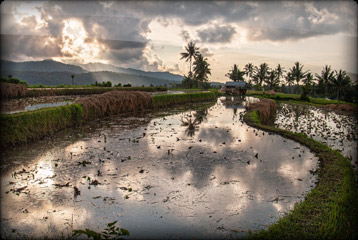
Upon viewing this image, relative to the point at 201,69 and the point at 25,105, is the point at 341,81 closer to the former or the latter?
the point at 201,69

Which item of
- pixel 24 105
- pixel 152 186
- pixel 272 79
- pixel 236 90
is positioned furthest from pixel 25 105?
pixel 272 79

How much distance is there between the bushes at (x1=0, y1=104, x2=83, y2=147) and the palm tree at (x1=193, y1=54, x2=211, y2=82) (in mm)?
61772

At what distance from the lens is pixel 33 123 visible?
36.6 feet

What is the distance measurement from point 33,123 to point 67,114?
3266 mm

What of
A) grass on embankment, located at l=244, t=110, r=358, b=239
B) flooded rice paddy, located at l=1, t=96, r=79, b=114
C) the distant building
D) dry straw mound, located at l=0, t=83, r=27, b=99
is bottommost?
grass on embankment, located at l=244, t=110, r=358, b=239

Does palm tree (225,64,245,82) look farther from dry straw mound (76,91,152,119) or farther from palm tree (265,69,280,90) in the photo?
dry straw mound (76,91,152,119)

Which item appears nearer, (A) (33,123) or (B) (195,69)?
(A) (33,123)

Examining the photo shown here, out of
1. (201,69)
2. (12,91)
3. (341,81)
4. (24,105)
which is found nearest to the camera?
(24,105)

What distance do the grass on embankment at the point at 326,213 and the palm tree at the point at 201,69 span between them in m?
68.0

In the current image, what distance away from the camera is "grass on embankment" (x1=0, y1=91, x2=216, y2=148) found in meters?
9.95

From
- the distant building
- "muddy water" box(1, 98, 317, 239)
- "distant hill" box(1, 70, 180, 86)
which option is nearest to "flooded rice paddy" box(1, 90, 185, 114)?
"muddy water" box(1, 98, 317, 239)

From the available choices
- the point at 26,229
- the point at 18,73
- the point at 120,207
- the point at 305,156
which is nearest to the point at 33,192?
the point at 26,229

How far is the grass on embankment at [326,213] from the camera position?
171 inches

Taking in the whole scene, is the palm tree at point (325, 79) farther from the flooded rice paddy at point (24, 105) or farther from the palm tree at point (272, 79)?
the flooded rice paddy at point (24, 105)
